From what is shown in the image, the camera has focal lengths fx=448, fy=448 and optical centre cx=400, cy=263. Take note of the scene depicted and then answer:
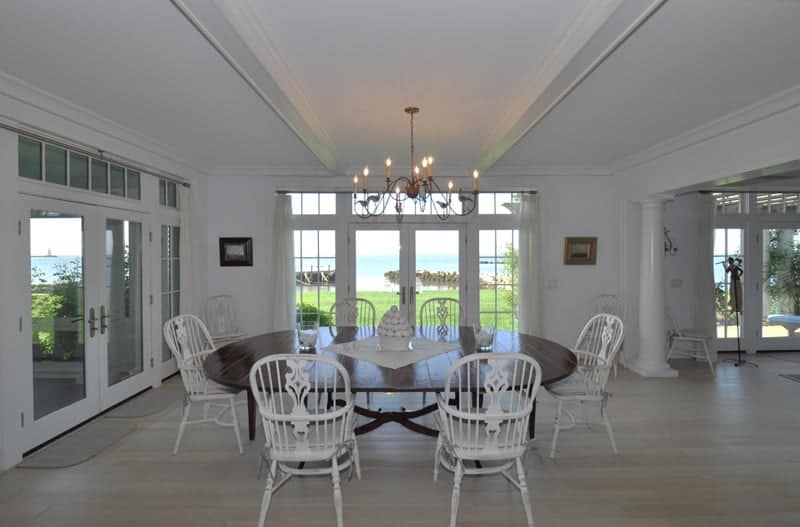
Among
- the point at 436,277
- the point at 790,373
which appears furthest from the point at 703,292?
the point at 436,277

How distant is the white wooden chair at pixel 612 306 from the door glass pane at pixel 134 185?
5.50 m

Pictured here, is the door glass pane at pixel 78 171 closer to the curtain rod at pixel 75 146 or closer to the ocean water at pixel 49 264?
the curtain rod at pixel 75 146

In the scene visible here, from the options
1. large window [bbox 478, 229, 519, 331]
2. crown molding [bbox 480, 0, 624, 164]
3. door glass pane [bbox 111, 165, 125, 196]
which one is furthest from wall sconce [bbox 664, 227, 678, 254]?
door glass pane [bbox 111, 165, 125, 196]

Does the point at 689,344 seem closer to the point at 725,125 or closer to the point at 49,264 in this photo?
the point at 725,125

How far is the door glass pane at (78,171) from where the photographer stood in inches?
144

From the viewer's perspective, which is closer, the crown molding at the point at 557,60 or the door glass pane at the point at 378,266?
the crown molding at the point at 557,60

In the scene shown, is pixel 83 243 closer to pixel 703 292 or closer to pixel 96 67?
pixel 96 67

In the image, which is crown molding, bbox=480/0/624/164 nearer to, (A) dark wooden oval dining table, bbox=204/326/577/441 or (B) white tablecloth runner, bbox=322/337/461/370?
(A) dark wooden oval dining table, bbox=204/326/577/441

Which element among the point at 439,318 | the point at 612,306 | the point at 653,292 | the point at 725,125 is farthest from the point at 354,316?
the point at 725,125

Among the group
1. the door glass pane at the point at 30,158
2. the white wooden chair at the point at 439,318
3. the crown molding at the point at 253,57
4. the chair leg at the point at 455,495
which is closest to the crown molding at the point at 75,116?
the door glass pane at the point at 30,158

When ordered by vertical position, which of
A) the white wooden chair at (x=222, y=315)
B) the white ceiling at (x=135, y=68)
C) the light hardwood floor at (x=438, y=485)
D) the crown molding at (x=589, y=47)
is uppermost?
the white ceiling at (x=135, y=68)

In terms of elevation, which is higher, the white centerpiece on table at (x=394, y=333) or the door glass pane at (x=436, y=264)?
the door glass pane at (x=436, y=264)

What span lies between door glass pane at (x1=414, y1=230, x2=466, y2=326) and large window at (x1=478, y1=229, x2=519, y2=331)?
36cm

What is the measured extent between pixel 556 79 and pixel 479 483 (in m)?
2.55
